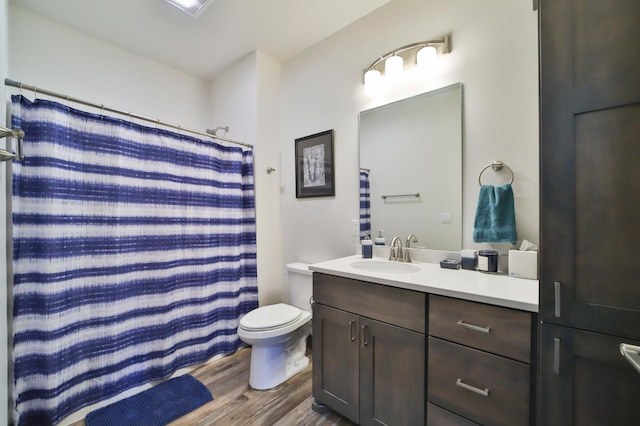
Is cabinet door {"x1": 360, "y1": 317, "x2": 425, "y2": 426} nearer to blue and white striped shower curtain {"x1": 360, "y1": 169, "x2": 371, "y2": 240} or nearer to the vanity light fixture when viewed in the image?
blue and white striped shower curtain {"x1": 360, "y1": 169, "x2": 371, "y2": 240}

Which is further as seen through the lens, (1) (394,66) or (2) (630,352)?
(1) (394,66)

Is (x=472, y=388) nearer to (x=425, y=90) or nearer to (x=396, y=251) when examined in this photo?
(x=396, y=251)

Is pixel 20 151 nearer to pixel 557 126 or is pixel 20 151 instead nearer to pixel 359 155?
pixel 359 155

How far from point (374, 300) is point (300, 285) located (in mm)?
1010

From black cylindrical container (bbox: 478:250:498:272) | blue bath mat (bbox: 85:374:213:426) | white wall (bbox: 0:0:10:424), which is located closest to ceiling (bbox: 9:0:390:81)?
white wall (bbox: 0:0:10:424)

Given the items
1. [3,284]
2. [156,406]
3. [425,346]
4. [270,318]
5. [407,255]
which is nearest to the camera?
[425,346]

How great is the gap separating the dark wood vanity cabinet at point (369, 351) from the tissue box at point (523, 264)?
1.75 feet

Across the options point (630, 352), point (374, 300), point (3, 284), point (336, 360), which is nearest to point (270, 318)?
point (336, 360)

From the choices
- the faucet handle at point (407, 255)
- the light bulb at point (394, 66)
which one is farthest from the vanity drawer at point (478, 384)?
the light bulb at point (394, 66)

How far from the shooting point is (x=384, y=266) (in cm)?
162

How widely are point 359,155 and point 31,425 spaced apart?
8.35 feet

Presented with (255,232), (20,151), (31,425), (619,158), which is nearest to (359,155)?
(255,232)

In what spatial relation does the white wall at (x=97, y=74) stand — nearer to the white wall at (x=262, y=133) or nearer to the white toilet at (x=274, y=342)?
the white wall at (x=262, y=133)

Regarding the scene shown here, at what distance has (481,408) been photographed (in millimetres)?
937
